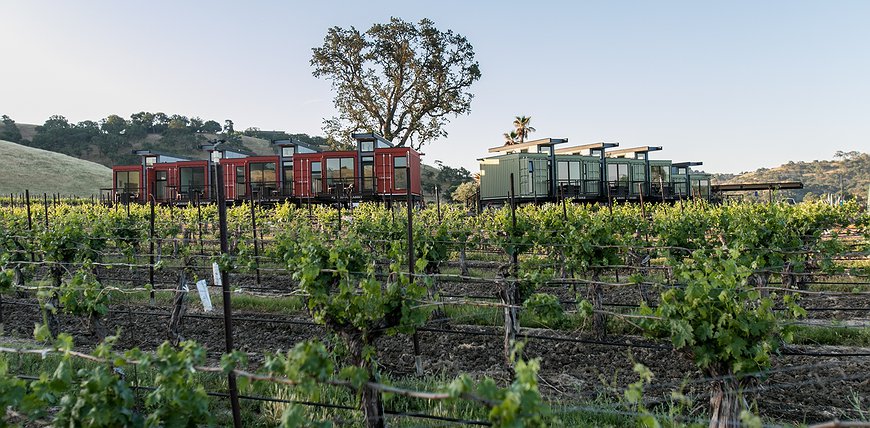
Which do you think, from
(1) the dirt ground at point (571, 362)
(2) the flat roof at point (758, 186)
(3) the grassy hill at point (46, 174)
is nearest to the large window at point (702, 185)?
(2) the flat roof at point (758, 186)

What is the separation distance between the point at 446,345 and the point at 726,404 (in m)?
3.70

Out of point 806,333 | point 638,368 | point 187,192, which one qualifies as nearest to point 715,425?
point 638,368

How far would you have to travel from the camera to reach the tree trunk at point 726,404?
362 centimetres

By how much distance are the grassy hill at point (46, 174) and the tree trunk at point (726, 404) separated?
55422 mm

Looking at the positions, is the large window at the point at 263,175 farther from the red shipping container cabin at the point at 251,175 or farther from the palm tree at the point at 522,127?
the palm tree at the point at 522,127

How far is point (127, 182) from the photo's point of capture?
33.2m

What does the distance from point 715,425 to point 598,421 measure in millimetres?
940

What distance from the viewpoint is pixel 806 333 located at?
6984 millimetres

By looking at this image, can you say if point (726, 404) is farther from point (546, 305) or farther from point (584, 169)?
point (584, 169)

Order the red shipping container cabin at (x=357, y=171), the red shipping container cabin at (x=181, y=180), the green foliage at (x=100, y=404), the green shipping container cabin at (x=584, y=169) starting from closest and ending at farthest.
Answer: the green foliage at (x=100, y=404) → the red shipping container cabin at (x=357, y=171) → the green shipping container cabin at (x=584, y=169) → the red shipping container cabin at (x=181, y=180)

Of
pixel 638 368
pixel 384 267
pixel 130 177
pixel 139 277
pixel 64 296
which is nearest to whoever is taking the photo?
pixel 638 368

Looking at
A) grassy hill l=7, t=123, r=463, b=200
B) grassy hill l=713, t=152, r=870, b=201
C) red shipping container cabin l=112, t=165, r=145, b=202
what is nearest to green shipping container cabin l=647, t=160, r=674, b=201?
grassy hill l=7, t=123, r=463, b=200

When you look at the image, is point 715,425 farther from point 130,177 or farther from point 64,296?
point 130,177

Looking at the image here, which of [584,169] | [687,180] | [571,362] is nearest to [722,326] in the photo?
[571,362]
